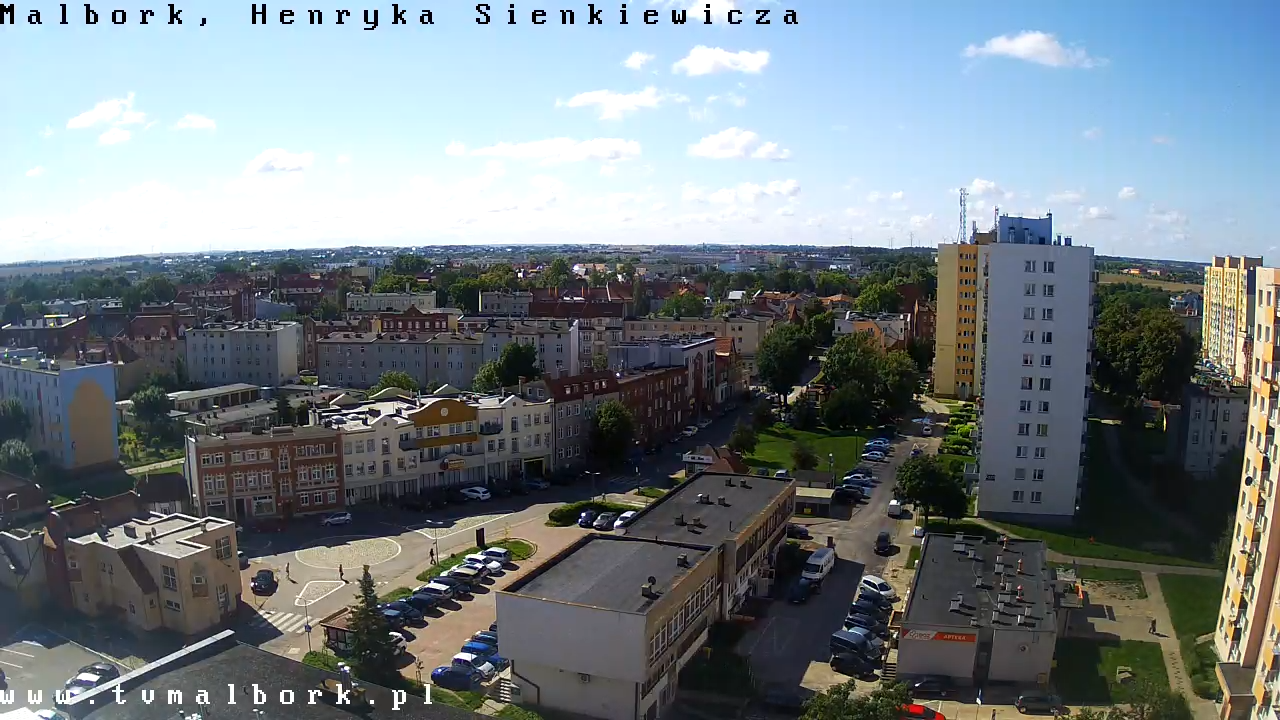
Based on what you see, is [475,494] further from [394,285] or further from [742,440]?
[394,285]

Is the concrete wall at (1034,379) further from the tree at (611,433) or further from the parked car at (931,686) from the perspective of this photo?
the tree at (611,433)

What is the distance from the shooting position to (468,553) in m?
15.2

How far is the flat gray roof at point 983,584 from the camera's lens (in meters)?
11.1

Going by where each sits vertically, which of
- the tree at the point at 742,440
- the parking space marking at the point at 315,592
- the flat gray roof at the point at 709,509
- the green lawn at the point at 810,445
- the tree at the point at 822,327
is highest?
the tree at the point at 822,327

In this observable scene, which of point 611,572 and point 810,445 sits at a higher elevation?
point 611,572

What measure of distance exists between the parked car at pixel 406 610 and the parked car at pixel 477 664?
1.64m

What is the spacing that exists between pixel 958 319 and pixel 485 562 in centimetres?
1876

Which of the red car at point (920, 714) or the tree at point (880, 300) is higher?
the tree at point (880, 300)

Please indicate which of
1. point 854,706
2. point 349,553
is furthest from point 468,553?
point 854,706

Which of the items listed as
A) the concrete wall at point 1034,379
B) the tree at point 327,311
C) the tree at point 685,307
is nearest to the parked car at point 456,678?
the concrete wall at point 1034,379

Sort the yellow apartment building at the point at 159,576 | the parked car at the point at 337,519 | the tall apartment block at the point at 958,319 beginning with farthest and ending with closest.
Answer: the tall apartment block at the point at 958,319, the parked car at the point at 337,519, the yellow apartment building at the point at 159,576

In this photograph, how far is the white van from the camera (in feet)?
45.8

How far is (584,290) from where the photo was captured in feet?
156

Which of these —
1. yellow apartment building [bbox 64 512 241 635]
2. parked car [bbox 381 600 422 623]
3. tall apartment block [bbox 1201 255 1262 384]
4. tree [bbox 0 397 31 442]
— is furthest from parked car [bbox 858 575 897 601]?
tall apartment block [bbox 1201 255 1262 384]
